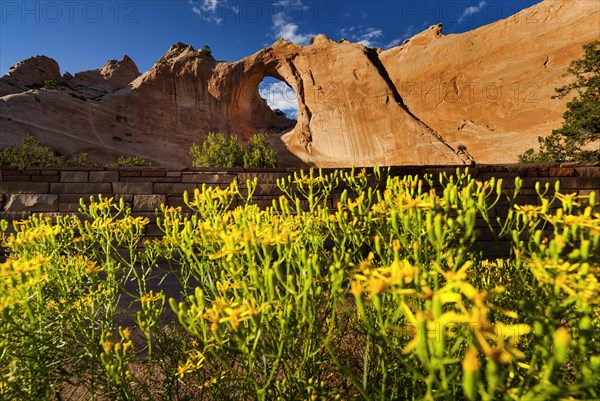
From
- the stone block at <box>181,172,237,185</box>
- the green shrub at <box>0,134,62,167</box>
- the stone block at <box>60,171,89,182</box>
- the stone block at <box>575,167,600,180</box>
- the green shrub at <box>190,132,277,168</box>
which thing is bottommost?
the stone block at <box>60,171,89,182</box>

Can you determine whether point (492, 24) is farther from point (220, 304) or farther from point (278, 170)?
point (220, 304)

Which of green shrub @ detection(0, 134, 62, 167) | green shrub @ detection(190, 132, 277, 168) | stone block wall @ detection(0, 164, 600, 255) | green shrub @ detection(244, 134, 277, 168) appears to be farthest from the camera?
green shrub @ detection(244, 134, 277, 168)

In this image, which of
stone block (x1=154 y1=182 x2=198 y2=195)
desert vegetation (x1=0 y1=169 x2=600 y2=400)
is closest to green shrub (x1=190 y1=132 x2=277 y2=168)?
stone block (x1=154 y1=182 x2=198 y2=195)

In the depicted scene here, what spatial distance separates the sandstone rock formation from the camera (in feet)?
55.7

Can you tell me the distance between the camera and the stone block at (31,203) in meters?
3.38

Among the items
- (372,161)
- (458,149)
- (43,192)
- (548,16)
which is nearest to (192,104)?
(372,161)

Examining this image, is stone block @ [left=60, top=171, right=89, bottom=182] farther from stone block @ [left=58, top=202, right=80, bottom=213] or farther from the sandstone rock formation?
the sandstone rock formation

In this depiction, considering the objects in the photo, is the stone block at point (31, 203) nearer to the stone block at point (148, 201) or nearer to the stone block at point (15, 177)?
the stone block at point (15, 177)

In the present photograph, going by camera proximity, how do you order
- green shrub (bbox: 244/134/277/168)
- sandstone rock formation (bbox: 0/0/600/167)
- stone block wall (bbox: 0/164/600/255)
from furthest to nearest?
sandstone rock formation (bbox: 0/0/600/167) < green shrub (bbox: 244/134/277/168) < stone block wall (bbox: 0/164/600/255)

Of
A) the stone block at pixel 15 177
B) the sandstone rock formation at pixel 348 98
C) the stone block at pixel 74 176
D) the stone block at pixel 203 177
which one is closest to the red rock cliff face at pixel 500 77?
the sandstone rock formation at pixel 348 98

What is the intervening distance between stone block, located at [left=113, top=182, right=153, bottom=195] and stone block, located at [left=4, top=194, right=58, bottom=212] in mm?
734

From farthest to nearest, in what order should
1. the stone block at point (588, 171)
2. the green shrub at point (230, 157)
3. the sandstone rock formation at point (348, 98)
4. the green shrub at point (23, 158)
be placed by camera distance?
1. the sandstone rock formation at point (348, 98)
2. the green shrub at point (230, 157)
3. the green shrub at point (23, 158)
4. the stone block at point (588, 171)

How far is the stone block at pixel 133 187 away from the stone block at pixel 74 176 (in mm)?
365

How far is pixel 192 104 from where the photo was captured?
23281 mm
